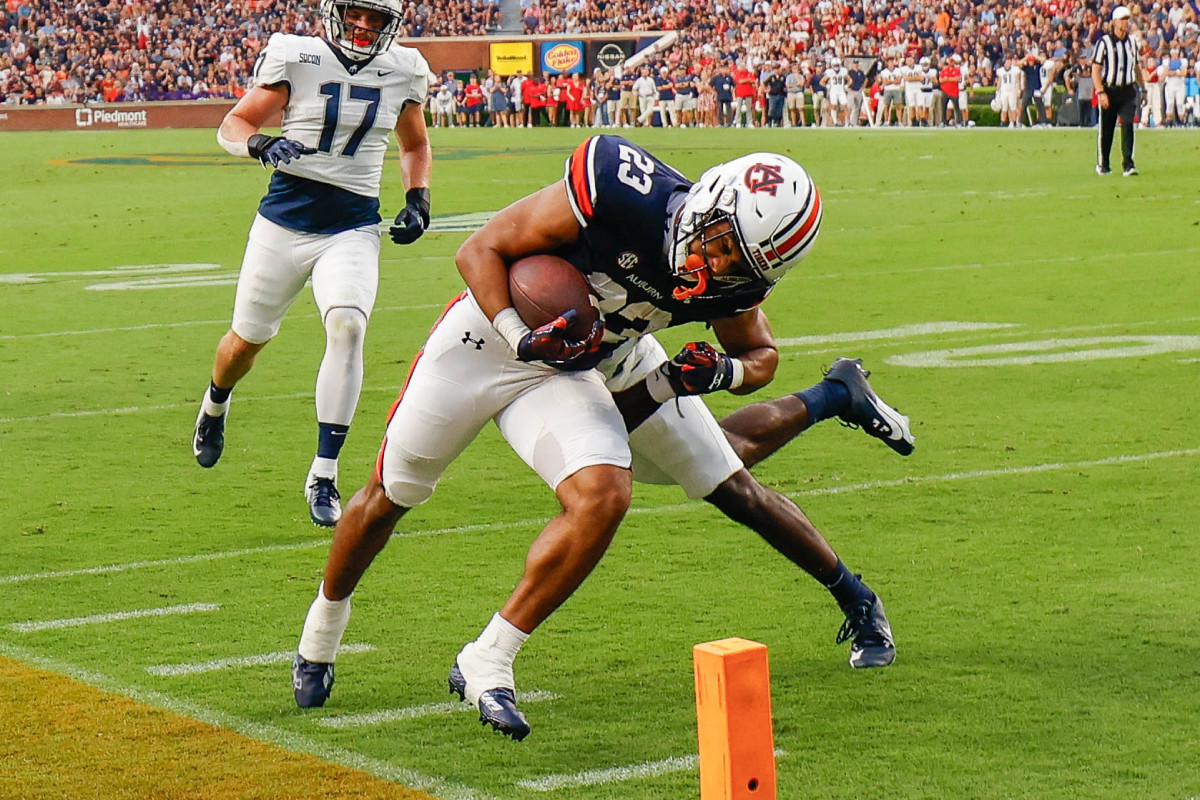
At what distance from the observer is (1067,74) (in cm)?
3098

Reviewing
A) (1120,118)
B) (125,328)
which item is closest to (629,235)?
(125,328)

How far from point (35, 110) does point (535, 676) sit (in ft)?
136

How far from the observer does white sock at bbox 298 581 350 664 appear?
423cm

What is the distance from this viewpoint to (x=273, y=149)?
6441 millimetres

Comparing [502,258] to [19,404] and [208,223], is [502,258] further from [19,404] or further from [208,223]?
[208,223]

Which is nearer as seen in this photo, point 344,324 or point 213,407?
point 344,324

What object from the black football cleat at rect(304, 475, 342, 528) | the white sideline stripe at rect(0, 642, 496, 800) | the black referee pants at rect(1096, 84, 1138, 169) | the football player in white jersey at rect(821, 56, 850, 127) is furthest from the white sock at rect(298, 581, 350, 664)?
the football player in white jersey at rect(821, 56, 850, 127)

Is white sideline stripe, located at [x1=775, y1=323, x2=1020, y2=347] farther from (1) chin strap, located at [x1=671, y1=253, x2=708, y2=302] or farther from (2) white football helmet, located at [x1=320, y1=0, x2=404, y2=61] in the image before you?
(1) chin strap, located at [x1=671, y1=253, x2=708, y2=302]

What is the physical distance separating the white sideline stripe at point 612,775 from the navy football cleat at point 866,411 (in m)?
1.43

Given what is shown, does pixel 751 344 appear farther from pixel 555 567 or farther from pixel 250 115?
pixel 250 115

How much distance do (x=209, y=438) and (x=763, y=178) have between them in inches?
148

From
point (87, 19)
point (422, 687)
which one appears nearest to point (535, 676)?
point (422, 687)

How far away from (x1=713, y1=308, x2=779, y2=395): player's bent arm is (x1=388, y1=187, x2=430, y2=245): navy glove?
2487mm

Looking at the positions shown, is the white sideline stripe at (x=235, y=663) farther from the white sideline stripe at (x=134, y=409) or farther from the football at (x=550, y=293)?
the white sideline stripe at (x=134, y=409)
